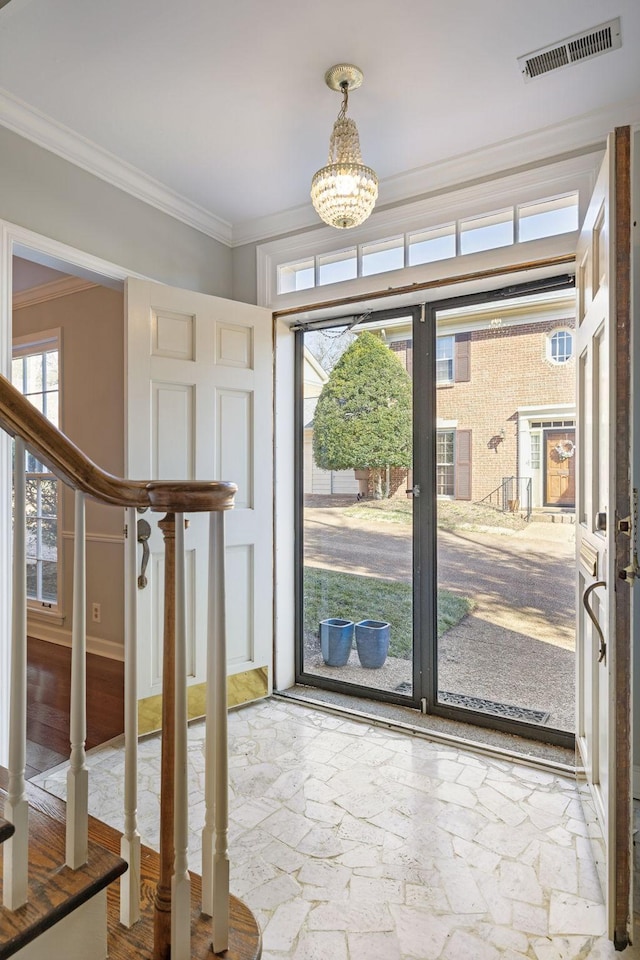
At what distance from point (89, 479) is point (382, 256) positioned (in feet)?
7.62

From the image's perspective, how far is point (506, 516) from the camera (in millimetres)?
2736

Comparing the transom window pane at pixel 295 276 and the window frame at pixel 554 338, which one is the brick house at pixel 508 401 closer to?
the window frame at pixel 554 338

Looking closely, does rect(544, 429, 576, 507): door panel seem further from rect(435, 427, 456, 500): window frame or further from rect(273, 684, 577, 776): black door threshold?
rect(273, 684, 577, 776): black door threshold

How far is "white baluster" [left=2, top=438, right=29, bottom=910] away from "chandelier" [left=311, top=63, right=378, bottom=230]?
1.61 m

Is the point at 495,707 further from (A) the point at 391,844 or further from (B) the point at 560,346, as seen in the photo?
(B) the point at 560,346

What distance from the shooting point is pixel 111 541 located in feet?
12.5

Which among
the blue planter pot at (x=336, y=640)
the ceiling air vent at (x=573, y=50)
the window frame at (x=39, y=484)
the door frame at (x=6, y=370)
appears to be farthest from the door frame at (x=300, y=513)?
the window frame at (x=39, y=484)

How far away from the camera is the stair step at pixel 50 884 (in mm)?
912

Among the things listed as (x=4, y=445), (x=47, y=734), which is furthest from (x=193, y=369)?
(x=47, y=734)

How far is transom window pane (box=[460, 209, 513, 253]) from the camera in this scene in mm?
2555

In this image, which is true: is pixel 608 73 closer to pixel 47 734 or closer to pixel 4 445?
pixel 4 445

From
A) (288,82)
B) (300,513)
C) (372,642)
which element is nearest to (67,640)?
(300,513)

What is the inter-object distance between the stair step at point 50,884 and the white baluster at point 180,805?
124 millimetres

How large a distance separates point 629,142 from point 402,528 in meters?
2.00
